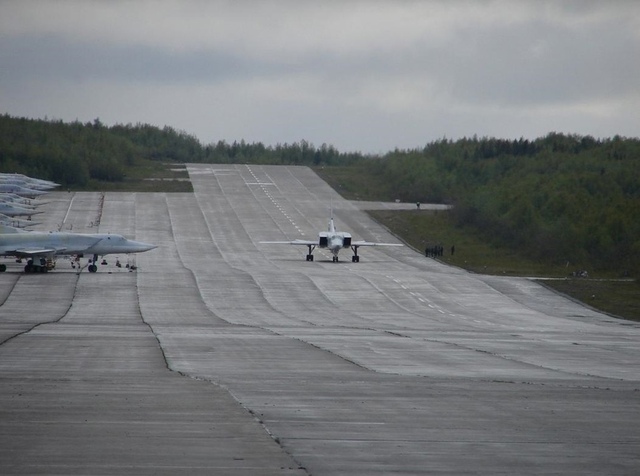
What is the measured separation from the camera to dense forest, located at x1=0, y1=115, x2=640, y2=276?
2756 inches

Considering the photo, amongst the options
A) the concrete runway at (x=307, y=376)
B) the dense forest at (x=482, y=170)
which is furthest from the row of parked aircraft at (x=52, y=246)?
the dense forest at (x=482, y=170)

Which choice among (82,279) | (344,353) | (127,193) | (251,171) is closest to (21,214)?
(127,193)

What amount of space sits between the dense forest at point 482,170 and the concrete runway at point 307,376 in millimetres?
16867

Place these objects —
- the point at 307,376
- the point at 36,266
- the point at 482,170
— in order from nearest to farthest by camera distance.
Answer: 1. the point at 307,376
2. the point at 36,266
3. the point at 482,170

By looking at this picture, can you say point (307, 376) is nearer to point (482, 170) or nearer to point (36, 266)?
point (36, 266)

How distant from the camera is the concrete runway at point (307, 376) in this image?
38.3 feet

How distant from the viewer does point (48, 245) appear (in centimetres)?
5722

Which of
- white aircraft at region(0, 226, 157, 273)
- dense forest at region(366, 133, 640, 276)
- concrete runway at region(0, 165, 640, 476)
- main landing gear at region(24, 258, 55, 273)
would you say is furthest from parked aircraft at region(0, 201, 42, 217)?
dense forest at region(366, 133, 640, 276)

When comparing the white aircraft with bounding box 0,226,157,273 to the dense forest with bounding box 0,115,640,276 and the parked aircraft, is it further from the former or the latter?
the dense forest with bounding box 0,115,640,276

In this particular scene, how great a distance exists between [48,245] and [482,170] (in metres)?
65.5

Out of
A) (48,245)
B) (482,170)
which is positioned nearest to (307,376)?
(48,245)

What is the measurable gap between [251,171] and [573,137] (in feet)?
140

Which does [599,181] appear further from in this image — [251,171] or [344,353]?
[344,353]

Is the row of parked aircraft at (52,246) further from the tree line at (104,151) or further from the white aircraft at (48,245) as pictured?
the tree line at (104,151)
